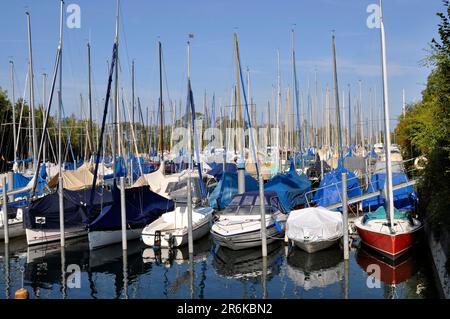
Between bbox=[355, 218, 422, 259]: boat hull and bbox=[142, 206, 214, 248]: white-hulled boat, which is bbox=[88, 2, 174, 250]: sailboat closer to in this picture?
bbox=[142, 206, 214, 248]: white-hulled boat

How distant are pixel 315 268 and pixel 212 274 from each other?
12.5 feet

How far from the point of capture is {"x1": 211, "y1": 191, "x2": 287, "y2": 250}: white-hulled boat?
2070 cm

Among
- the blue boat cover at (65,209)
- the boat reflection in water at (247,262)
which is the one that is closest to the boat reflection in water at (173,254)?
the boat reflection in water at (247,262)

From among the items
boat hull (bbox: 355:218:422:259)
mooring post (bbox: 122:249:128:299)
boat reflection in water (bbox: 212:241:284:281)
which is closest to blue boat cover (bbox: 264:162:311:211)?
boat reflection in water (bbox: 212:241:284:281)

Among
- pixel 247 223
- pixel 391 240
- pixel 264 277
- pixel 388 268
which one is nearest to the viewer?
pixel 264 277

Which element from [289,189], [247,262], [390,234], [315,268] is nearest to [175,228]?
[247,262]

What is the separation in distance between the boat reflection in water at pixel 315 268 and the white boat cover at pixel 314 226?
0.73 meters

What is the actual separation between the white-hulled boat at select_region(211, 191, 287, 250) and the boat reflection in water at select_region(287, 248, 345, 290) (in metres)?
1.50

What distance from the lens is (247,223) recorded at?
21.1 metres

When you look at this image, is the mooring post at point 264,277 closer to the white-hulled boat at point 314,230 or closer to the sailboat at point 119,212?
the white-hulled boat at point 314,230

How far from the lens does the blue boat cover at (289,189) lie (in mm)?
26469

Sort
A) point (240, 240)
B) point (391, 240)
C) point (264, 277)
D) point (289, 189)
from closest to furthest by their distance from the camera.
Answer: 1. point (264, 277)
2. point (391, 240)
3. point (240, 240)
4. point (289, 189)

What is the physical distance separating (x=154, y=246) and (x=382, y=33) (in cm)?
1276

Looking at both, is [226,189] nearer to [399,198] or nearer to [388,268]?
[399,198]
